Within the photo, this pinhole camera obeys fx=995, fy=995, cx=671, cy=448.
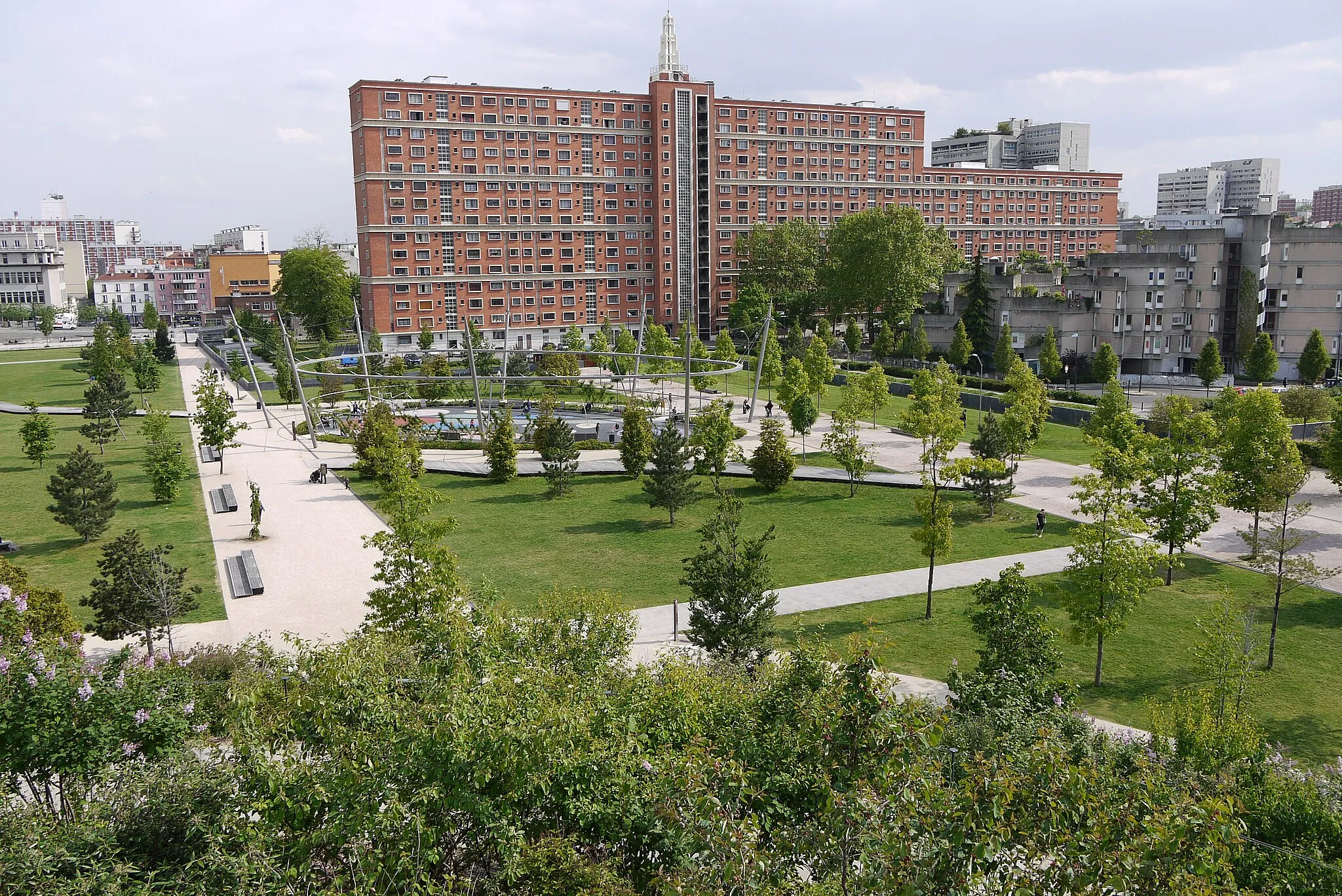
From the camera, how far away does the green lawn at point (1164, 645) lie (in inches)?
733

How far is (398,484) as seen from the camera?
829 inches

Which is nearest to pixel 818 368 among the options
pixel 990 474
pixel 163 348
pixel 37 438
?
pixel 990 474

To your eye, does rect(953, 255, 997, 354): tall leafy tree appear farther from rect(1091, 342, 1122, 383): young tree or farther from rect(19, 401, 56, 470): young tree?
rect(19, 401, 56, 470): young tree

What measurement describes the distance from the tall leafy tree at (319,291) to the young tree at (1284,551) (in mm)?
83884

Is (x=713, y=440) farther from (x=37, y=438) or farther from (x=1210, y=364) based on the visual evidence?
(x=1210, y=364)

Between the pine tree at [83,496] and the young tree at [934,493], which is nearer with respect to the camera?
the young tree at [934,493]

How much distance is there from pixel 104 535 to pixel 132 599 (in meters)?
13.0

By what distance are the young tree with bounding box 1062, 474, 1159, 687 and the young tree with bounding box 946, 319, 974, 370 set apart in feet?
173

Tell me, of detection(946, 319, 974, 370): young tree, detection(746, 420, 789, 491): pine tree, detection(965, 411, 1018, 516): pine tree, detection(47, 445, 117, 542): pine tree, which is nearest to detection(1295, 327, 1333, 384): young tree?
detection(946, 319, 974, 370): young tree

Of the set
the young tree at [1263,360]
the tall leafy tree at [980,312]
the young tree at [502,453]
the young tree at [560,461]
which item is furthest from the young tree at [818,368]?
the young tree at [1263,360]

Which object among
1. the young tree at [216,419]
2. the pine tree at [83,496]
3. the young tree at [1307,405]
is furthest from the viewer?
the young tree at [1307,405]

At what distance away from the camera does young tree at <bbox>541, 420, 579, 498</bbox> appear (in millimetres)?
37719

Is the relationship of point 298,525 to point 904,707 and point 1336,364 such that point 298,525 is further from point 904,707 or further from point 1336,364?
point 1336,364

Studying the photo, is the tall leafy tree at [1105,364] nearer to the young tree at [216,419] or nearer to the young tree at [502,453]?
the young tree at [502,453]
